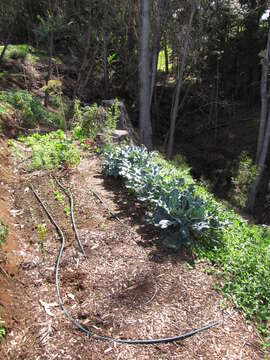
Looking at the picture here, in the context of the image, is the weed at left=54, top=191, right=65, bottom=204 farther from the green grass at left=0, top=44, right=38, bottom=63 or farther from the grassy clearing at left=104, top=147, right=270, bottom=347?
the green grass at left=0, top=44, right=38, bottom=63

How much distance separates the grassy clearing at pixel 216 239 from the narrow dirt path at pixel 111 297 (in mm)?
146

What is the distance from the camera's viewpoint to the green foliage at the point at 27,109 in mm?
5406

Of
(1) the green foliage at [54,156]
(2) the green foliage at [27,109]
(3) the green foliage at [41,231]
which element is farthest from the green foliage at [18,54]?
(3) the green foliage at [41,231]

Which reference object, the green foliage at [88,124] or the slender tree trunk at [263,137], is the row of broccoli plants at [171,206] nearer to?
the green foliage at [88,124]

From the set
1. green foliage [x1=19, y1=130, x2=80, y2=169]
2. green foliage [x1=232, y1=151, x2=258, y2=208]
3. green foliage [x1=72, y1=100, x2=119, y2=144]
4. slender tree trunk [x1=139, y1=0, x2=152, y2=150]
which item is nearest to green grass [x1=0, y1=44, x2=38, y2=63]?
slender tree trunk [x1=139, y1=0, x2=152, y2=150]

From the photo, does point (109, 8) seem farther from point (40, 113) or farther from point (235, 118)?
point (235, 118)

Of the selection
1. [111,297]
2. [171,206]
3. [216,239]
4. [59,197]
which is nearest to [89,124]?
[59,197]

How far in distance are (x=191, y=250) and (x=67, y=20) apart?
8850mm

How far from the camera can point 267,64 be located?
8414 millimetres

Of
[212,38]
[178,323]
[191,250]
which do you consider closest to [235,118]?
[212,38]

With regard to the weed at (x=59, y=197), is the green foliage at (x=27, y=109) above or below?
above

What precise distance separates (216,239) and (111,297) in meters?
1.26

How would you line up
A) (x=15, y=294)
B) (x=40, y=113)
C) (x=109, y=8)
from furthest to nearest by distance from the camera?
(x=109, y=8), (x=40, y=113), (x=15, y=294)

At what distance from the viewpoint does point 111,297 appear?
2.10m
